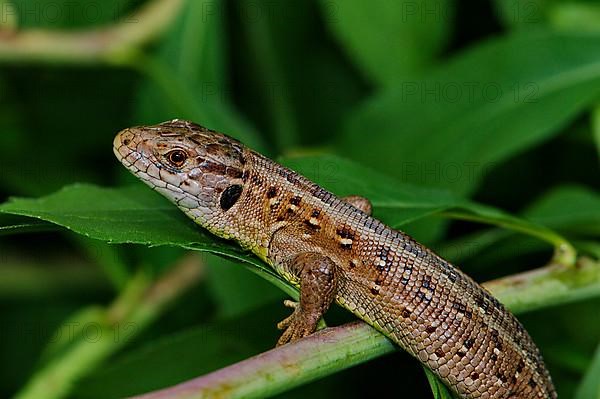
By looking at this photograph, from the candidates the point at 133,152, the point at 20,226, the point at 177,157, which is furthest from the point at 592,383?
the point at 20,226

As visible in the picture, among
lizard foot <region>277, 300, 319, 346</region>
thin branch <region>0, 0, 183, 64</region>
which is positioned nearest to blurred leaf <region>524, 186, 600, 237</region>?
lizard foot <region>277, 300, 319, 346</region>

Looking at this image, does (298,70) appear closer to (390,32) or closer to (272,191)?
(390,32)

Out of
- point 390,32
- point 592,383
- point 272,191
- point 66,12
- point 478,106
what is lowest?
point 592,383

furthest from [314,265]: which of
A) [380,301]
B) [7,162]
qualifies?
[7,162]

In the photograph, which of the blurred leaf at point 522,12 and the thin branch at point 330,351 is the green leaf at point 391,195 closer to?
the thin branch at point 330,351

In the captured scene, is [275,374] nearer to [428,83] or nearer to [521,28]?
[428,83]

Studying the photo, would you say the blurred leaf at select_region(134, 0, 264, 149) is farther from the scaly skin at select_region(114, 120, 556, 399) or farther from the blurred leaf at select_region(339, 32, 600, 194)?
the scaly skin at select_region(114, 120, 556, 399)
